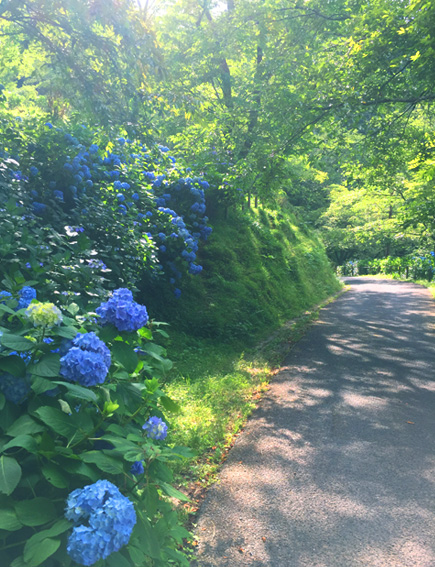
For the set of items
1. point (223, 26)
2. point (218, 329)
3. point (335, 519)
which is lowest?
point (335, 519)

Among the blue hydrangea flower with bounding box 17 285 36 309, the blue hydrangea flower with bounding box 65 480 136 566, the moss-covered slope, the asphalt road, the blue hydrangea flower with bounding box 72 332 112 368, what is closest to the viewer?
the blue hydrangea flower with bounding box 65 480 136 566

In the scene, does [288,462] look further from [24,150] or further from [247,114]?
[247,114]

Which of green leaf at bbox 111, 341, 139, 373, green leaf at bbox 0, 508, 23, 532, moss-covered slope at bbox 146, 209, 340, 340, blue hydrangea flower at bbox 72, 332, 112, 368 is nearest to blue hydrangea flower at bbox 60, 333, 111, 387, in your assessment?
blue hydrangea flower at bbox 72, 332, 112, 368

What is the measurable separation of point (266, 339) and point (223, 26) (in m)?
9.05

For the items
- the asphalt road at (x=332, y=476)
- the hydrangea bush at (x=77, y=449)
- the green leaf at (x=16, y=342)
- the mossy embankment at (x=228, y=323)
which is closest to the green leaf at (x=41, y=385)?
the hydrangea bush at (x=77, y=449)

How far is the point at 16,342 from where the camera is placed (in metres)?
1.65

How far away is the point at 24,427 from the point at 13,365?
0.25 m

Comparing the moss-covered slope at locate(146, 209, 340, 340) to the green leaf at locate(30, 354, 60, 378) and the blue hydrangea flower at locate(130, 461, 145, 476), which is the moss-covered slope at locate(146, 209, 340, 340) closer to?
the blue hydrangea flower at locate(130, 461, 145, 476)

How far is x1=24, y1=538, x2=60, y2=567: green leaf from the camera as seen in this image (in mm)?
1270

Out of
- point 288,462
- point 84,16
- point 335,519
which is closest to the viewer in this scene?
Answer: point 335,519

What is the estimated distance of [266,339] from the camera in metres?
8.14

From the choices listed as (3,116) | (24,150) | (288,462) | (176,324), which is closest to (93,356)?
(288,462)

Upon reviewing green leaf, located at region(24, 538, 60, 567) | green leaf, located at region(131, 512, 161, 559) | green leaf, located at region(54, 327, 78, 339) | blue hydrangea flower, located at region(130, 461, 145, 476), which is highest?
green leaf, located at region(54, 327, 78, 339)

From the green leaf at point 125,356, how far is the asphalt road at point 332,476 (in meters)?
1.58
